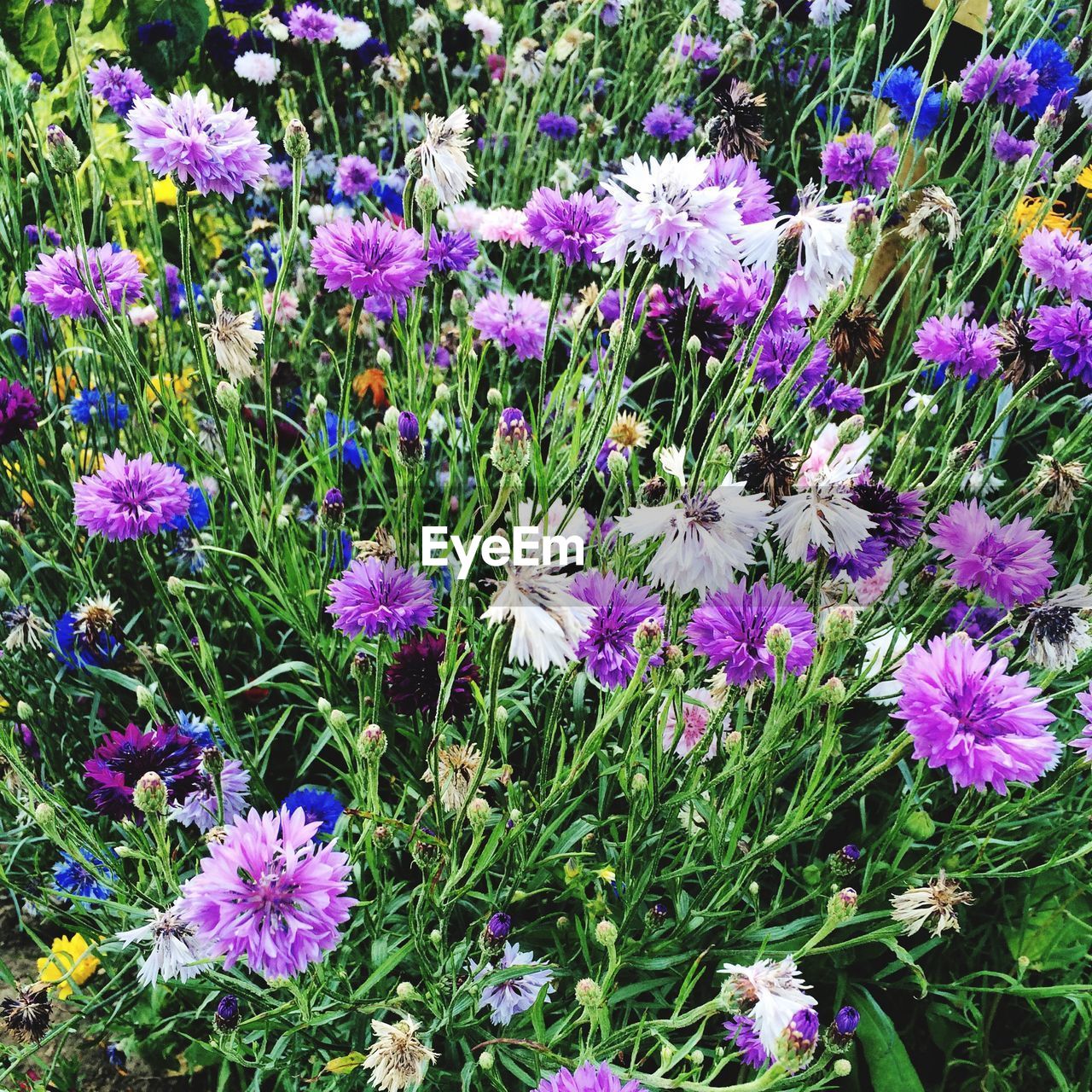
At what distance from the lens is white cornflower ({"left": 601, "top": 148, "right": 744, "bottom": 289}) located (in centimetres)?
88

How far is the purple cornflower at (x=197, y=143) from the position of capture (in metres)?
1.06

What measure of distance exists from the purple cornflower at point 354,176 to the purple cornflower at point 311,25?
43 centimetres

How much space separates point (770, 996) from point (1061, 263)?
961 millimetres

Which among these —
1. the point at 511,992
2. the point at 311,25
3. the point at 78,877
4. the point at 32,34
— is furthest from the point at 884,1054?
the point at 32,34

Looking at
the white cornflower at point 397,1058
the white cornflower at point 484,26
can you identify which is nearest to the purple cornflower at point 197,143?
the white cornflower at point 397,1058

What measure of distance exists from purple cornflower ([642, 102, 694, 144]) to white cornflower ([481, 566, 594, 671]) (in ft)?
5.69

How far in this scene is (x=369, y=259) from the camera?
44.6 inches

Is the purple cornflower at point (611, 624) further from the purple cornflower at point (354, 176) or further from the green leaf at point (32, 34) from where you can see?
the green leaf at point (32, 34)

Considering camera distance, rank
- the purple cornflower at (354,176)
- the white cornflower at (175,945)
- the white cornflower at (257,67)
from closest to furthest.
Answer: the white cornflower at (175,945), the purple cornflower at (354,176), the white cornflower at (257,67)

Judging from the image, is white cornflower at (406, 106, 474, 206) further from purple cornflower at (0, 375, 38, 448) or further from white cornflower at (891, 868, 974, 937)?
white cornflower at (891, 868, 974, 937)

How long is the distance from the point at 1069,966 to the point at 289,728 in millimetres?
1194

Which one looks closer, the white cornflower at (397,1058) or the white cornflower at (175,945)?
the white cornflower at (397,1058)

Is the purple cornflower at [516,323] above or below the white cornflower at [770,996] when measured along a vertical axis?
above

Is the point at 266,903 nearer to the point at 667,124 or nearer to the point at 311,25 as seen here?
the point at 667,124
